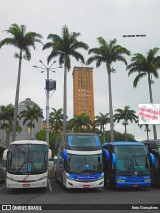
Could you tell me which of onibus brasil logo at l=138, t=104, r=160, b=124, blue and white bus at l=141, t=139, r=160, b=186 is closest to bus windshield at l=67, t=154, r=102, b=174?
blue and white bus at l=141, t=139, r=160, b=186

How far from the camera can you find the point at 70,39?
4069 cm

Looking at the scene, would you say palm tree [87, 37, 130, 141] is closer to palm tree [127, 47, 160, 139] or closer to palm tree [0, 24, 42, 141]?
palm tree [127, 47, 160, 139]

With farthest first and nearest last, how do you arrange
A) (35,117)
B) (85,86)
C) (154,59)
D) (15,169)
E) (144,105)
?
(85,86) < (35,117) < (154,59) < (144,105) < (15,169)

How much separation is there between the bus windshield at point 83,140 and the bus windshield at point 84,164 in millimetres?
816

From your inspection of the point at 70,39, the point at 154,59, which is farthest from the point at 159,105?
the point at 70,39

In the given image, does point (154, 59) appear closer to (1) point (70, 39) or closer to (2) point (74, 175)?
(1) point (70, 39)

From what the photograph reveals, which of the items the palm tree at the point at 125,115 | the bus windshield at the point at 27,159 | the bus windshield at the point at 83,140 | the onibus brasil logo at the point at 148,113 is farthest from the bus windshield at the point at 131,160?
the palm tree at the point at 125,115

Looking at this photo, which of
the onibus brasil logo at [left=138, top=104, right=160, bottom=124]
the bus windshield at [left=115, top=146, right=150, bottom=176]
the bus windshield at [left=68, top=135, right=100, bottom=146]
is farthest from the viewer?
the onibus brasil logo at [left=138, top=104, right=160, bottom=124]

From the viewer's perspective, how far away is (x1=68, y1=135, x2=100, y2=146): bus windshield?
1753cm

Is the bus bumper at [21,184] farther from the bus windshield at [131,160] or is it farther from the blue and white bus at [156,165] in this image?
the blue and white bus at [156,165]

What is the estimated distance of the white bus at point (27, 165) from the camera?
52.4 ft

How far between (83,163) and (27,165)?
3295mm

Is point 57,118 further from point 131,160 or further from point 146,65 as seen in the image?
point 131,160

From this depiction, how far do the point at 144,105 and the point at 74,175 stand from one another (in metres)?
7.99
